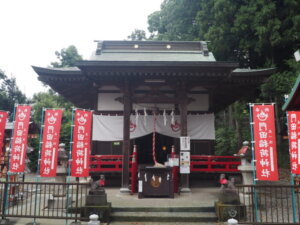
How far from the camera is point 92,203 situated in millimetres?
6609

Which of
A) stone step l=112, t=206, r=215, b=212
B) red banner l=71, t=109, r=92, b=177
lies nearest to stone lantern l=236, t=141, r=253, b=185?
stone step l=112, t=206, r=215, b=212

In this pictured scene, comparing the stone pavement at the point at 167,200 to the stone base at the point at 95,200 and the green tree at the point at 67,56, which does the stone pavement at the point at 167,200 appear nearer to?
the stone base at the point at 95,200

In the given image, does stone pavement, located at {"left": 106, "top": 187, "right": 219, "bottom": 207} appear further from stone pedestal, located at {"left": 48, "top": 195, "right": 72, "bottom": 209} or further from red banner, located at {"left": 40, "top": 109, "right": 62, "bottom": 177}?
red banner, located at {"left": 40, "top": 109, "right": 62, "bottom": 177}

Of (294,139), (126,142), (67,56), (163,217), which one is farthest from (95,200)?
(67,56)

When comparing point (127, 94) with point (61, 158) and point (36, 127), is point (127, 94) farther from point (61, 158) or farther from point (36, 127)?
point (36, 127)

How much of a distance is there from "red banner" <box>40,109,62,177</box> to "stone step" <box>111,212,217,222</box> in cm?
223

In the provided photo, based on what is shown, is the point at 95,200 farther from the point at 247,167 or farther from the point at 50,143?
the point at 247,167

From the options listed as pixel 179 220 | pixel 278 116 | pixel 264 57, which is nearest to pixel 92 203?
pixel 179 220

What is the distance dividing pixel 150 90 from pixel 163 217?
534cm

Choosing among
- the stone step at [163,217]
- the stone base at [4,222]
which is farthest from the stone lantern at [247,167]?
the stone base at [4,222]

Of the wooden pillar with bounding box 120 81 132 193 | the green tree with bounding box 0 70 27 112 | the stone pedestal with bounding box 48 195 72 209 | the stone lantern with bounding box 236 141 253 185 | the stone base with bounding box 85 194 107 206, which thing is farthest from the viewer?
the green tree with bounding box 0 70 27 112

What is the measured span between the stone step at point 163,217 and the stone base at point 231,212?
0.27 m

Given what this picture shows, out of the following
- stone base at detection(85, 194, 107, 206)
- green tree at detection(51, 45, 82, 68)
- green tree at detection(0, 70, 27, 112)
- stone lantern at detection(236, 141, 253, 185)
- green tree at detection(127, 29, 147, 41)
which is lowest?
stone base at detection(85, 194, 107, 206)

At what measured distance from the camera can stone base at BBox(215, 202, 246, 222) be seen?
643 centimetres
